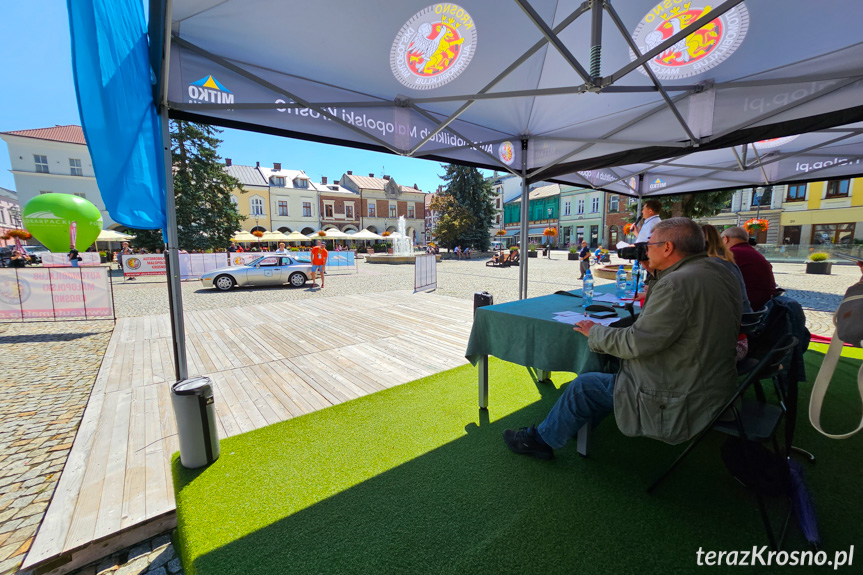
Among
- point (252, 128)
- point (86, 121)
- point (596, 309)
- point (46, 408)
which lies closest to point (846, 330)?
point (596, 309)

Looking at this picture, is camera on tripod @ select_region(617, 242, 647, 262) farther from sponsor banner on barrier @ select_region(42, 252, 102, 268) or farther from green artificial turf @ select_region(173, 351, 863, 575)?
sponsor banner on barrier @ select_region(42, 252, 102, 268)

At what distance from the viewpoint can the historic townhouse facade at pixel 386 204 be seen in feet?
158

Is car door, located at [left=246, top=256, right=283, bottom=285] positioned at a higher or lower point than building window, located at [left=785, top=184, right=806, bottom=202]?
lower

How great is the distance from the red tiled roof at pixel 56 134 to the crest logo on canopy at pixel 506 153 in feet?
146

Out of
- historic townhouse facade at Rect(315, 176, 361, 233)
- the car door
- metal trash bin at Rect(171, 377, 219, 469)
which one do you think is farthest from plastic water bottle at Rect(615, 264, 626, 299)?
historic townhouse facade at Rect(315, 176, 361, 233)

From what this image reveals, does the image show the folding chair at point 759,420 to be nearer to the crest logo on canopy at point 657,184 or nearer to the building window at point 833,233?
the crest logo on canopy at point 657,184

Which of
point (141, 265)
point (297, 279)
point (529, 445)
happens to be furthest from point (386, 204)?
point (529, 445)

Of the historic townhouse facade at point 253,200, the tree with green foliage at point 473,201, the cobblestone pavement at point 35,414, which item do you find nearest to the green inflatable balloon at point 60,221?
the cobblestone pavement at point 35,414

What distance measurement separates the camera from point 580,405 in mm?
2285

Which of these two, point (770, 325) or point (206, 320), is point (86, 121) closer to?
point (770, 325)

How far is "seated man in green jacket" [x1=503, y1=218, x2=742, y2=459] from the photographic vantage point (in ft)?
5.90

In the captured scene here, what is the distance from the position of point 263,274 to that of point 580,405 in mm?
12868

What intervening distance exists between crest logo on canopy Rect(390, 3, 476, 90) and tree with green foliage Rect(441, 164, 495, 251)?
2975 centimetres

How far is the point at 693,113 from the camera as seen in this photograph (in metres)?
3.77
